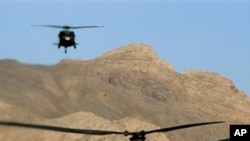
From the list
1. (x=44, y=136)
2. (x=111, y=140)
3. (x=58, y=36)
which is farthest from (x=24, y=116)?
(x=58, y=36)

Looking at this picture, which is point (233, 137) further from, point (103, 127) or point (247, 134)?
point (103, 127)

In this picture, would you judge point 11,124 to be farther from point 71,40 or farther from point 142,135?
point 71,40

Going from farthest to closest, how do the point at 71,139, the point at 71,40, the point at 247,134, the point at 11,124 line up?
the point at 71,139 < the point at 71,40 < the point at 247,134 < the point at 11,124

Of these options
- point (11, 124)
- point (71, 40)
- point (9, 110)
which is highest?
point (9, 110)

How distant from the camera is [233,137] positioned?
29766mm

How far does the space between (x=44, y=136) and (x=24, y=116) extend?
711 centimetres

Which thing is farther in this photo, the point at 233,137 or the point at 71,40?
the point at 71,40

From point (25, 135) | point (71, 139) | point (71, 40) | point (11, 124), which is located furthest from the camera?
point (71, 139)

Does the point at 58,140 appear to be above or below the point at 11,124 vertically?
above

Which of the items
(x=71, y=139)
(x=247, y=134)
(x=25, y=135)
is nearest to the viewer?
(x=247, y=134)

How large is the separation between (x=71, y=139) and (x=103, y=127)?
875cm

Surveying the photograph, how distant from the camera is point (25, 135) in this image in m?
179

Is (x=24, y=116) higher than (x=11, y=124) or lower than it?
higher

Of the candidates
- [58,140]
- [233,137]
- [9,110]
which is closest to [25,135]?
[9,110]
